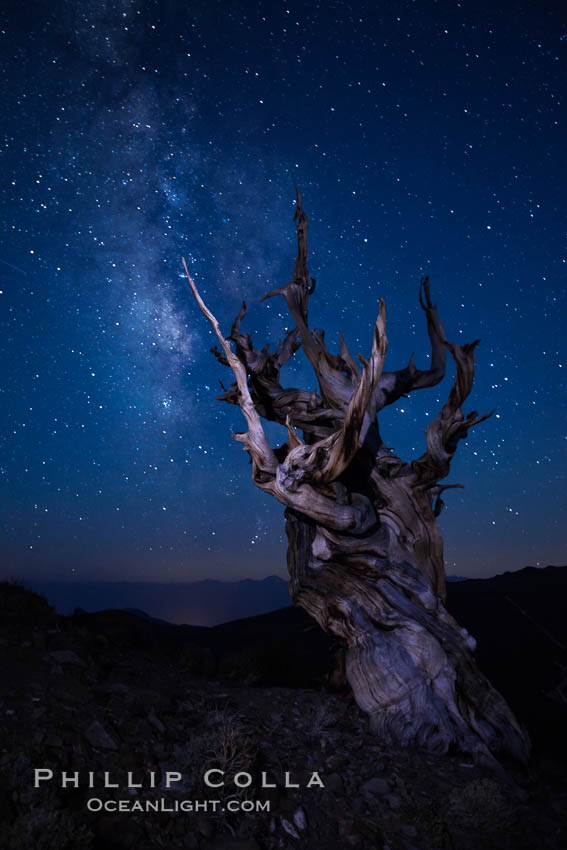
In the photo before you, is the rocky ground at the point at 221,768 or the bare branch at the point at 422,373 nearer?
the rocky ground at the point at 221,768

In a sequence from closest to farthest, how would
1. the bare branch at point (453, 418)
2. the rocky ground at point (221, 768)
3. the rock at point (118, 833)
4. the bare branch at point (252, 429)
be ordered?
1. the rock at point (118, 833)
2. the rocky ground at point (221, 768)
3. the bare branch at point (252, 429)
4. the bare branch at point (453, 418)

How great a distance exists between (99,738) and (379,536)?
4019 millimetres

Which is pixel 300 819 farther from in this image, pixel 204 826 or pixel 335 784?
pixel 204 826

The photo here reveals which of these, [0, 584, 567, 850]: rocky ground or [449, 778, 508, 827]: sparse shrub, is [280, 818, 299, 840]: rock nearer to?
[0, 584, 567, 850]: rocky ground

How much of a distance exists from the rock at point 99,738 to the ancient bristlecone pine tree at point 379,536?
297 cm

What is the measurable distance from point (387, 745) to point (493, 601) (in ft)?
47.1

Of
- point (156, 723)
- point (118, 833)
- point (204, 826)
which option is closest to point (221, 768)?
point (204, 826)

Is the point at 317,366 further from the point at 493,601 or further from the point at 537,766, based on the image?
the point at 493,601

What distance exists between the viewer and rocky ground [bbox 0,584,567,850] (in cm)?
305

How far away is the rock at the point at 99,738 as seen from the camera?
3713 mm

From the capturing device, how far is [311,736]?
4832 millimetres

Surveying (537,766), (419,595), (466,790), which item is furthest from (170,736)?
(537,766)

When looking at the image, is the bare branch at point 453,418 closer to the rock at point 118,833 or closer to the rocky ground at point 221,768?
the rocky ground at point 221,768

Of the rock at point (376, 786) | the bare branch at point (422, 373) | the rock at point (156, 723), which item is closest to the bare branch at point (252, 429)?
the bare branch at point (422, 373)
